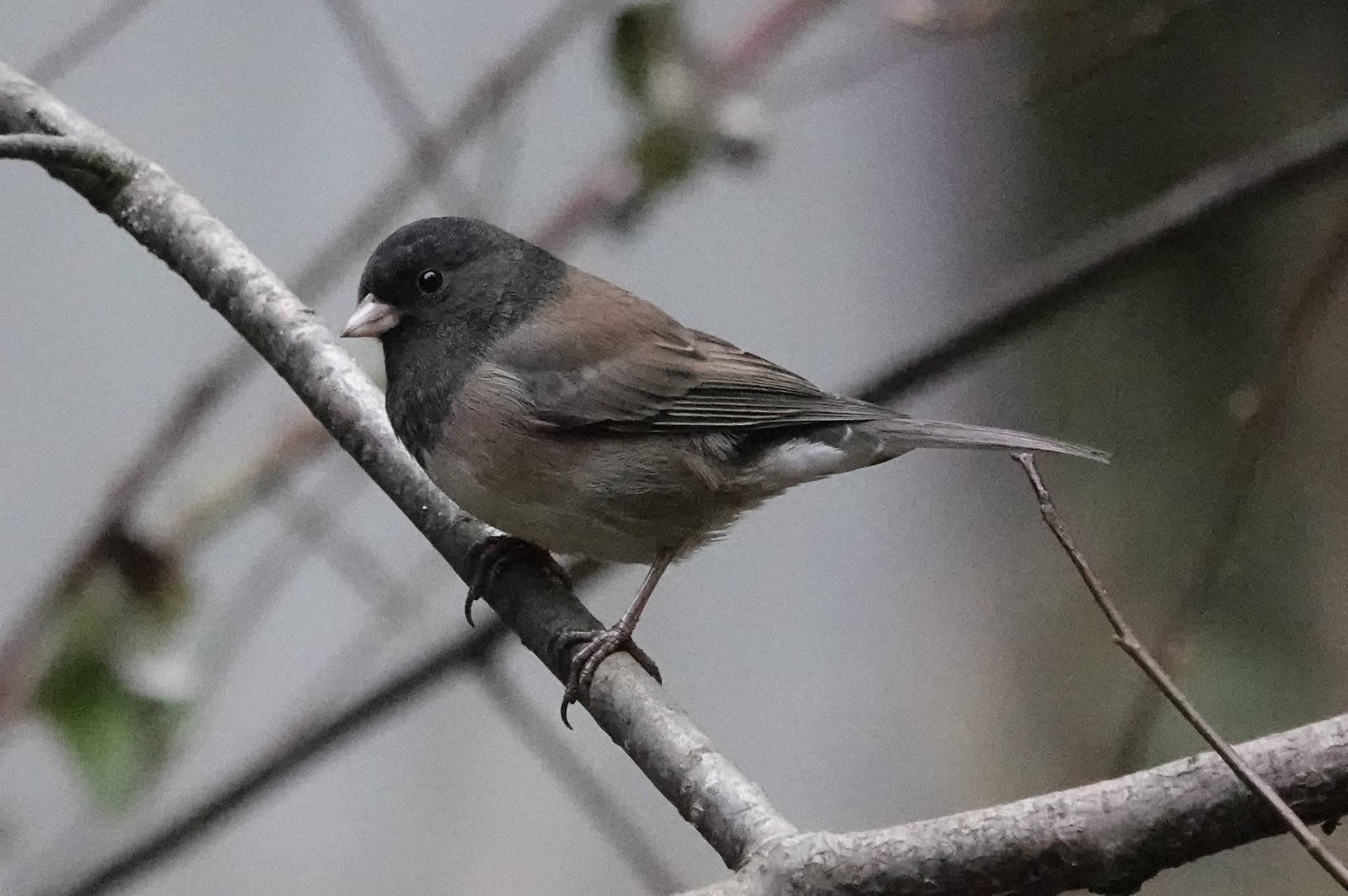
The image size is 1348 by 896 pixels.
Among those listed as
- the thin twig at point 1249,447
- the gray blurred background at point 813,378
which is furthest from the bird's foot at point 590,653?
the gray blurred background at point 813,378

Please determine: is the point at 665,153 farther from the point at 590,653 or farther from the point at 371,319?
the point at 590,653

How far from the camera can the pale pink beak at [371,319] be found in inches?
84.3

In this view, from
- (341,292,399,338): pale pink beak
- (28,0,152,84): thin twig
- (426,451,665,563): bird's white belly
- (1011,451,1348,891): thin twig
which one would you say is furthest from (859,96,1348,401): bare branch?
(28,0,152,84): thin twig

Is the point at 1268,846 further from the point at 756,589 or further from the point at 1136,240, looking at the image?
the point at 1136,240

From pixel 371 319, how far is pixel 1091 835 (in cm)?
147

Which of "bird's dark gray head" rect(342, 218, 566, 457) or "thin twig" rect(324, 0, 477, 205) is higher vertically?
"thin twig" rect(324, 0, 477, 205)

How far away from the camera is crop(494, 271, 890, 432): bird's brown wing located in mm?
2135

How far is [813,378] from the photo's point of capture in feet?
15.0

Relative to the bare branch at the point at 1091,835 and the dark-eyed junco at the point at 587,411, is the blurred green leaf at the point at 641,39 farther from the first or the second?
the bare branch at the point at 1091,835

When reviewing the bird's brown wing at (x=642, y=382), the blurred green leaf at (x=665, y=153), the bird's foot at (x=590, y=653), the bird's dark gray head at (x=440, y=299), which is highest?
the blurred green leaf at (x=665, y=153)

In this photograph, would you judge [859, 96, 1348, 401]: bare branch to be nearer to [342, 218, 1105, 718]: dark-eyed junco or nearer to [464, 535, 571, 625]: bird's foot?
[342, 218, 1105, 718]: dark-eyed junco

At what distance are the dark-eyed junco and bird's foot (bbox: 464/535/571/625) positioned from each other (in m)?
0.02

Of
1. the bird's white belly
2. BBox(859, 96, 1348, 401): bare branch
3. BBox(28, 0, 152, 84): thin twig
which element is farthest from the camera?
BBox(28, 0, 152, 84): thin twig

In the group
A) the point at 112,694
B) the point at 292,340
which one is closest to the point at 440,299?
the point at 292,340
